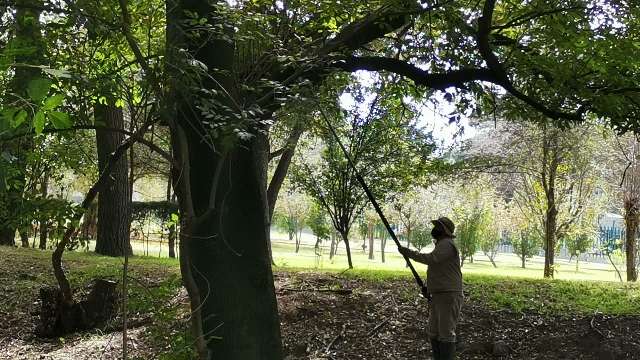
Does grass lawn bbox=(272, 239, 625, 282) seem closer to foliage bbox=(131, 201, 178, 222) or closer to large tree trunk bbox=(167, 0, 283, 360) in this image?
foliage bbox=(131, 201, 178, 222)

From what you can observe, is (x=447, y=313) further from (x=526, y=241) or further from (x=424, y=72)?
(x=526, y=241)

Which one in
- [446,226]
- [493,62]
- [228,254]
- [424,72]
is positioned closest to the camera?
[228,254]

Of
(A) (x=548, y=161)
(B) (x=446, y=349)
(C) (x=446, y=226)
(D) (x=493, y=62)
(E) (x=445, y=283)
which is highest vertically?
(A) (x=548, y=161)

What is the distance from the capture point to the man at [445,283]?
5.54 m

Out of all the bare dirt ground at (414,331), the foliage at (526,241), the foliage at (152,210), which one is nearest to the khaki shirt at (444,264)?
the bare dirt ground at (414,331)

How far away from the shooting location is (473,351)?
6867 mm

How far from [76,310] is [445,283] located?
4.71m

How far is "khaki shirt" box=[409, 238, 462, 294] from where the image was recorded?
18.1 feet

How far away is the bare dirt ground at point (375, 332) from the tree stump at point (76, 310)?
0.18m

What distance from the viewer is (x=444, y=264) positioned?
5566mm

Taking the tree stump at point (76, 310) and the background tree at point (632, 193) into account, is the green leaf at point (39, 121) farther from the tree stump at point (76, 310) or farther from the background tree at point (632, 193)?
the background tree at point (632, 193)

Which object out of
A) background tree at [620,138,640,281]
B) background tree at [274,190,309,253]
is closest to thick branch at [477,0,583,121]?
background tree at [620,138,640,281]

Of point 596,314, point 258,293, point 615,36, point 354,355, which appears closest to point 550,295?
point 596,314

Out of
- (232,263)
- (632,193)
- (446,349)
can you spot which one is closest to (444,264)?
(446,349)
